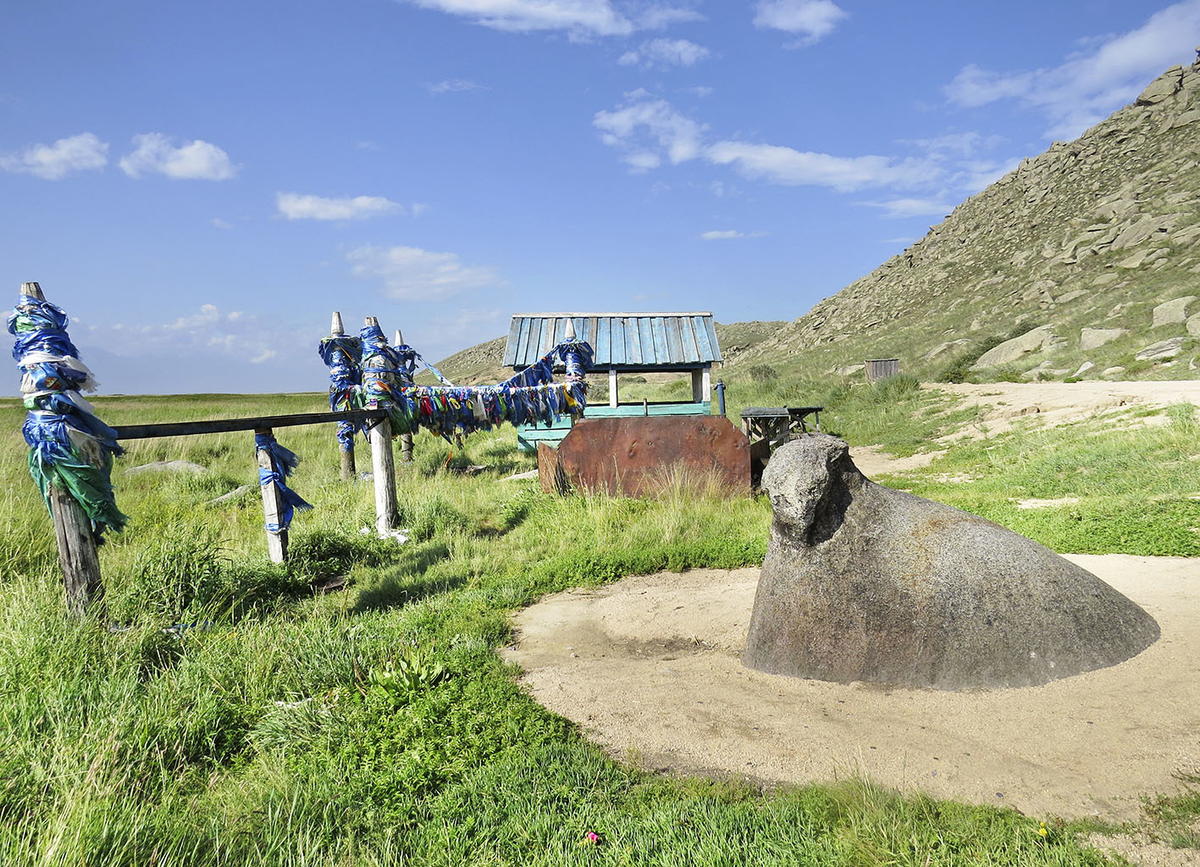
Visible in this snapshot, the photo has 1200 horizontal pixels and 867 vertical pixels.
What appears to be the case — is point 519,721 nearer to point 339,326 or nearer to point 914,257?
point 339,326

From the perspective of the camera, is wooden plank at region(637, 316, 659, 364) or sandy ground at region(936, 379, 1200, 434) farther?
wooden plank at region(637, 316, 659, 364)

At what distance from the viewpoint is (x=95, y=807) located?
2.41m

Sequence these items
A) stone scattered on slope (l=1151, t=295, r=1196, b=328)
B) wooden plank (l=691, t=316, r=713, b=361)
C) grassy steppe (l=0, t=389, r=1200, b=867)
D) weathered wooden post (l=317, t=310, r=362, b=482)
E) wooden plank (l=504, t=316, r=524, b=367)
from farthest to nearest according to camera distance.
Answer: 1. stone scattered on slope (l=1151, t=295, r=1196, b=328)
2. wooden plank (l=691, t=316, r=713, b=361)
3. wooden plank (l=504, t=316, r=524, b=367)
4. weathered wooden post (l=317, t=310, r=362, b=482)
5. grassy steppe (l=0, t=389, r=1200, b=867)

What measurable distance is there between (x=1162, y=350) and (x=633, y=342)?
12958 millimetres

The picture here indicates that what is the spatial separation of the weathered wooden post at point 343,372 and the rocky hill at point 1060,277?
1714cm

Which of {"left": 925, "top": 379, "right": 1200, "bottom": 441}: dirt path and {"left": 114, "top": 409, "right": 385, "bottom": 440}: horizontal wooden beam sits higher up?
{"left": 114, "top": 409, "right": 385, "bottom": 440}: horizontal wooden beam

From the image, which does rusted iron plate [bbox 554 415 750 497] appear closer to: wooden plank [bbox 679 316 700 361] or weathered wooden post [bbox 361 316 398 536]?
weathered wooden post [bbox 361 316 398 536]

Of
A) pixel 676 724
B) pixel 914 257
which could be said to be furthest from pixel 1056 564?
pixel 914 257

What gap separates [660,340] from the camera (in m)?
16.5

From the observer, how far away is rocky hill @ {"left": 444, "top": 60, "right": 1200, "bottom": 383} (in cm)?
1969

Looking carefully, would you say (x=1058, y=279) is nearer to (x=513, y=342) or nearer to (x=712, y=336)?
(x=712, y=336)

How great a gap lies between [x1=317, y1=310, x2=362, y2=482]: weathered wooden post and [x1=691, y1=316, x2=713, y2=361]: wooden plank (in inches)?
307

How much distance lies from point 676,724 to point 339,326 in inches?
443

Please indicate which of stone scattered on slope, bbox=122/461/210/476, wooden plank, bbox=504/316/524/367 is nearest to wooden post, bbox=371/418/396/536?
stone scattered on slope, bbox=122/461/210/476
